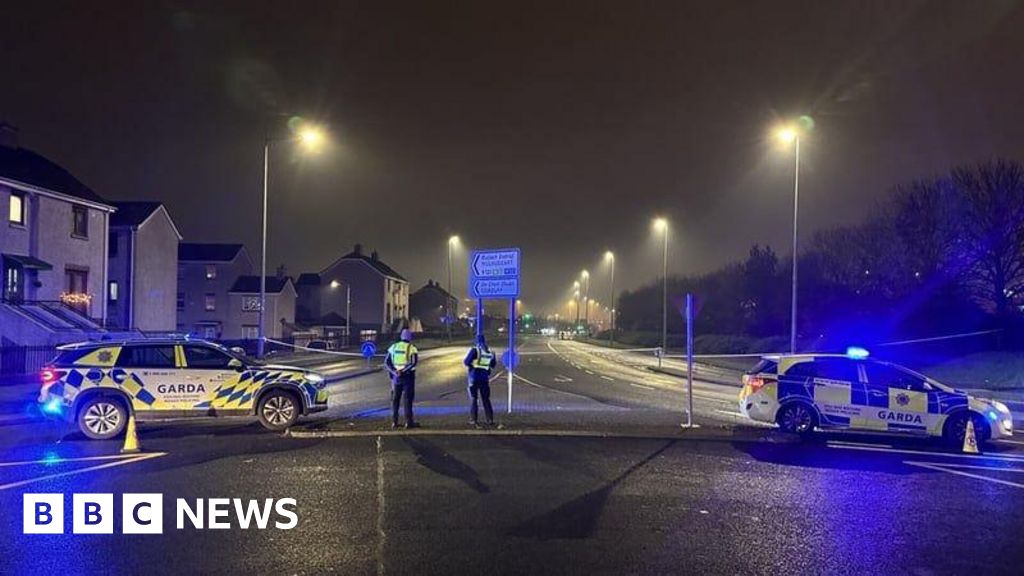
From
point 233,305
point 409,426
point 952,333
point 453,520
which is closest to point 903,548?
point 453,520

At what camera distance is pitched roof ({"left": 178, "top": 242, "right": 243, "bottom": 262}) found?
63656mm

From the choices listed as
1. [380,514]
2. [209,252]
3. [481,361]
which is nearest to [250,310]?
[209,252]

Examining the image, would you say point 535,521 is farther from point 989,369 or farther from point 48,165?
point 48,165

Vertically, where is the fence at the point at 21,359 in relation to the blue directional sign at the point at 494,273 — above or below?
below

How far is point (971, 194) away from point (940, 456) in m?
27.3

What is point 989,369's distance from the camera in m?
27.5

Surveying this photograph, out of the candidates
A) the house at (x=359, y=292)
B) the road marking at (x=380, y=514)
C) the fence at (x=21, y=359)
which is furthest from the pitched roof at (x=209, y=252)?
the road marking at (x=380, y=514)

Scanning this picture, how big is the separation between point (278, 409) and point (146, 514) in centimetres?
554

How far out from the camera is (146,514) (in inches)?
291

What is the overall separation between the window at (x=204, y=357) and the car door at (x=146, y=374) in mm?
261

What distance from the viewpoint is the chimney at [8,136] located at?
111 feet

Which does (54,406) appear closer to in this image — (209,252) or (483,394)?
(483,394)

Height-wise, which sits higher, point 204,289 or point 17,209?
point 17,209

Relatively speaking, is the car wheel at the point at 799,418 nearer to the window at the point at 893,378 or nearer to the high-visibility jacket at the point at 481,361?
the window at the point at 893,378
